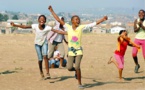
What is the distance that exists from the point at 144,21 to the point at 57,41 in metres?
2.78

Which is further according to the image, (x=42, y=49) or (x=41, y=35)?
(x=42, y=49)

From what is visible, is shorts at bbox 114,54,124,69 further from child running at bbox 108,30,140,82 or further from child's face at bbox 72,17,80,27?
child's face at bbox 72,17,80,27

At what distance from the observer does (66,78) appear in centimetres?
1137

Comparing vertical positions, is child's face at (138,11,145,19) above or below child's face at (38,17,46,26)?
above

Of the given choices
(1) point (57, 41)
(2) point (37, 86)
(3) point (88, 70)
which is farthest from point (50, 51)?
(2) point (37, 86)

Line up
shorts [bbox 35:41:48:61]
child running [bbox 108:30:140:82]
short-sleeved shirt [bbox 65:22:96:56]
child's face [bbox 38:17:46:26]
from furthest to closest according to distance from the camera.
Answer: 1. child running [bbox 108:30:140:82]
2. shorts [bbox 35:41:48:61]
3. child's face [bbox 38:17:46:26]
4. short-sleeved shirt [bbox 65:22:96:56]

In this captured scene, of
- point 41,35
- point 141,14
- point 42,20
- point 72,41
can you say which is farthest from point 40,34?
point 141,14

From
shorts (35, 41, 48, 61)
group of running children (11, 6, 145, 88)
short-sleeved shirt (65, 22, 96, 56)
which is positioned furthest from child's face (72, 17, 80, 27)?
shorts (35, 41, 48, 61)

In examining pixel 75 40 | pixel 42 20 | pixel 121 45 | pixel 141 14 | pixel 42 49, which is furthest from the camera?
pixel 141 14

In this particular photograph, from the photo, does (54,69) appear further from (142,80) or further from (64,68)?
(142,80)

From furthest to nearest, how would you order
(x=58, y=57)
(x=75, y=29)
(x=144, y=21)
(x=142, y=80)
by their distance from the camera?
(x=58, y=57) < (x=144, y=21) < (x=142, y=80) < (x=75, y=29)

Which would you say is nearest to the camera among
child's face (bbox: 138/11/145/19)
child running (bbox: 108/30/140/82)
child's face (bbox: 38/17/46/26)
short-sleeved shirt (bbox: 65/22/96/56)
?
short-sleeved shirt (bbox: 65/22/96/56)

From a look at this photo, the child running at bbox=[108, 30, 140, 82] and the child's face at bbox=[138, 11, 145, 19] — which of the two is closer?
the child running at bbox=[108, 30, 140, 82]

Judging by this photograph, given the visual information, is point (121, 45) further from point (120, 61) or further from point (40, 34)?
point (40, 34)
